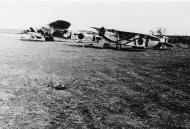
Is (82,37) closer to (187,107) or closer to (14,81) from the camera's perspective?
(14,81)

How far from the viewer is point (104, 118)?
5227 millimetres

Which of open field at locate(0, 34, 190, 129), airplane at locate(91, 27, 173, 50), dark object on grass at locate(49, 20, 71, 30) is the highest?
dark object on grass at locate(49, 20, 71, 30)

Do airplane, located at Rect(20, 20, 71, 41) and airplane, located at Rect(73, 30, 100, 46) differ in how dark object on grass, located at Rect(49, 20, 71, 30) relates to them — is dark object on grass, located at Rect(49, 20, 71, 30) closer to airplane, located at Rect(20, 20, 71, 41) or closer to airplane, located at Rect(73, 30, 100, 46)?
airplane, located at Rect(20, 20, 71, 41)

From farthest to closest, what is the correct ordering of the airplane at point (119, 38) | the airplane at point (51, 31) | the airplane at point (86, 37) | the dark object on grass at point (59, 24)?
the dark object on grass at point (59, 24), the airplane at point (51, 31), the airplane at point (86, 37), the airplane at point (119, 38)

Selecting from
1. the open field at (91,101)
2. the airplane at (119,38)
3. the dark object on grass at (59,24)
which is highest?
the dark object on grass at (59,24)

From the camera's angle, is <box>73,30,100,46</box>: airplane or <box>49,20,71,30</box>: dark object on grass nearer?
<box>73,30,100,46</box>: airplane

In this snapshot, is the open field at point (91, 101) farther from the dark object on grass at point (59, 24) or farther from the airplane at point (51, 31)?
the dark object on grass at point (59, 24)

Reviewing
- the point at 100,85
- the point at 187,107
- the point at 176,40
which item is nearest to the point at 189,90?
the point at 187,107

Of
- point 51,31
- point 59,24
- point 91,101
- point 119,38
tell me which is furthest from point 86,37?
point 91,101

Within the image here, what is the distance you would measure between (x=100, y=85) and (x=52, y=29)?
29.9 meters

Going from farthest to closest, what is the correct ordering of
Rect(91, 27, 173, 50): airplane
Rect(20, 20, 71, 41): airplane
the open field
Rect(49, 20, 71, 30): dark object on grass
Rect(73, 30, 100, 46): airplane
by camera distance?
Rect(49, 20, 71, 30): dark object on grass, Rect(20, 20, 71, 41): airplane, Rect(73, 30, 100, 46): airplane, Rect(91, 27, 173, 50): airplane, the open field

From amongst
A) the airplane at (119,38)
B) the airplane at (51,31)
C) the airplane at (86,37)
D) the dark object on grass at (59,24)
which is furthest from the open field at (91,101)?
the dark object on grass at (59,24)

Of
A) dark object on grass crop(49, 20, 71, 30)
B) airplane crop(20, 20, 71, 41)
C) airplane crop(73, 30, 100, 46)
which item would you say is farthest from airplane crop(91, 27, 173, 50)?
dark object on grass crop(49, 20, 71, 30)

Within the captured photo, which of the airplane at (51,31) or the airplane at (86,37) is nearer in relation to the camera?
the airplane at (86,37)
